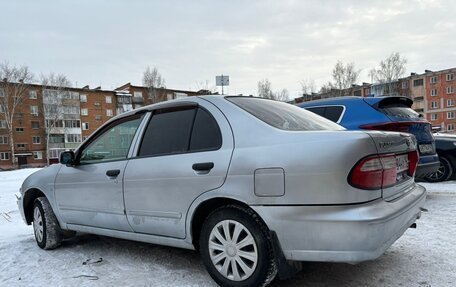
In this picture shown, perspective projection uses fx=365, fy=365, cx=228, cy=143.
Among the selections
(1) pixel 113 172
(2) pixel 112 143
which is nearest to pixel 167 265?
(1) pixel 113 172

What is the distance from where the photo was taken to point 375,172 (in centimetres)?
250

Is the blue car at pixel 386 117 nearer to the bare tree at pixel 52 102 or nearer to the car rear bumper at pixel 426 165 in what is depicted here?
the car rear bumper at pixel 426 165

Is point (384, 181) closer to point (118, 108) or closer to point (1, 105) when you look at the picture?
point (1, 105)

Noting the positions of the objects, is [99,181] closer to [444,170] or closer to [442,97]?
[444,170]

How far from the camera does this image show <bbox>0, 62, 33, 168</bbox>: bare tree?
166 ft

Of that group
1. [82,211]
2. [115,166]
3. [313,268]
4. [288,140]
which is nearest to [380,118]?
[313,268]

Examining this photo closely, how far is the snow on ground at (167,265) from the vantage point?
3078mm

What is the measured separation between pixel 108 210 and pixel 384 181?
2.60 m

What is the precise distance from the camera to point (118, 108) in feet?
221

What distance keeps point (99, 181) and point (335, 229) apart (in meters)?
2.47

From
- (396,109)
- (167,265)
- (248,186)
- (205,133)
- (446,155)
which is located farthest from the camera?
(446,155)

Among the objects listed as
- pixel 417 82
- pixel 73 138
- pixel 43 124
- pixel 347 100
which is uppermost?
pixel 417 82

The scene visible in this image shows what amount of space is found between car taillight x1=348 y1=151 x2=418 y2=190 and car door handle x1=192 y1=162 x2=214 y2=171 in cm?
106

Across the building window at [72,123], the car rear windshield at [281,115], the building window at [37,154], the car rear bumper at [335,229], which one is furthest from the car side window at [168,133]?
the building window at [72,123]
